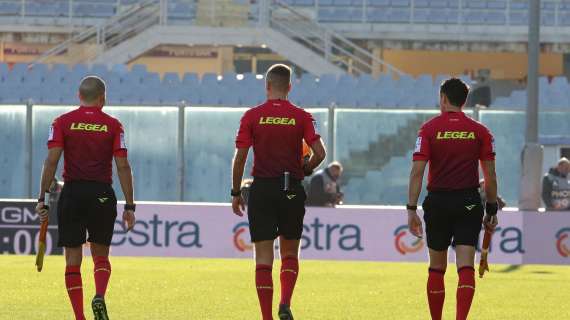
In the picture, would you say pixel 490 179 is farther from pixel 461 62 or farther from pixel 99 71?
pixel 461 62

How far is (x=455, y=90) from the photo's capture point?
10688mm

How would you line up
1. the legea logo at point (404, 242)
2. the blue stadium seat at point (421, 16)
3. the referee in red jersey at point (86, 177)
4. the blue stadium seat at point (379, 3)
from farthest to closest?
the blue stadium seat at point (379, 3) < the blue stadium seat at point (421, 16) < the legea logo at point (404, 242) < the referee in red jersey at point (86, 177)

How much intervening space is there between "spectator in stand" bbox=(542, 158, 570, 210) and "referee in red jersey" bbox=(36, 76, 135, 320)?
51.2ft

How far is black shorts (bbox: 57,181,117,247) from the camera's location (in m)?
11.2

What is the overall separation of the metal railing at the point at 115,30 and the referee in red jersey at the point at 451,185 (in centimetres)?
3061

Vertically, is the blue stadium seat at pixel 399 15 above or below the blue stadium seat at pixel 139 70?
above

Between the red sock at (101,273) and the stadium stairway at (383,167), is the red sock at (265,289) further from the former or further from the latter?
the stadium stairway at (383,167)

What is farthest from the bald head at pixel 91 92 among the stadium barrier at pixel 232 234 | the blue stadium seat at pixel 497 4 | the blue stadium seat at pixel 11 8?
the blue stadium seat at pixel 497 4

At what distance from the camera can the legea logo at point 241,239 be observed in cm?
2283

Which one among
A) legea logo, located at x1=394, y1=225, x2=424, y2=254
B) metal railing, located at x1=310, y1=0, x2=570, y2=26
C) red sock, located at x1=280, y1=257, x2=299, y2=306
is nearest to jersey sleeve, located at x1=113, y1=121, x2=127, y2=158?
red sock, located at x1=280, y1=257, x2=299, y2=306

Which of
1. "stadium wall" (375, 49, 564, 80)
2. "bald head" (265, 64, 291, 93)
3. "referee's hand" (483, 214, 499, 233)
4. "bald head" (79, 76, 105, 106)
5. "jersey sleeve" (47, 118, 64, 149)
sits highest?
"stadium wall" (375, 49, 564, 80)

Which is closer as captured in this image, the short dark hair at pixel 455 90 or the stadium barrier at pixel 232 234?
the short dark hair at pixel 455 90

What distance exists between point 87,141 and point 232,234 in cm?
1187

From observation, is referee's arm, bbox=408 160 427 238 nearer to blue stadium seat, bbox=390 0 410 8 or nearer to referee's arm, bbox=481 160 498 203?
referee's arm, bbox=481 160 498 203
